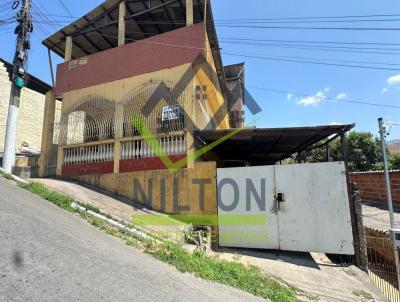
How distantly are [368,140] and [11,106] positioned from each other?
81.6ft

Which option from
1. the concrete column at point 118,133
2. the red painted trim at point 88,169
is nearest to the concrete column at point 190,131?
the concrete column at point 118,133

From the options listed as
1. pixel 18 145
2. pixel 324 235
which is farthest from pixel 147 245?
pixel 18 145

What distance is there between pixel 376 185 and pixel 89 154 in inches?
572

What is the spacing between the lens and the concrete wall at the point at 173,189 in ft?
26.5

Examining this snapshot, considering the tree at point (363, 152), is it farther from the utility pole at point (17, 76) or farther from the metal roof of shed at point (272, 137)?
the utility pole at point (17, 76)

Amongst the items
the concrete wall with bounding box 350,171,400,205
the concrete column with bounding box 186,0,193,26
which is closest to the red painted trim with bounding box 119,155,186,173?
the concrete column with bounding box 186,0,193,26

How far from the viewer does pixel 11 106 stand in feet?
30.0

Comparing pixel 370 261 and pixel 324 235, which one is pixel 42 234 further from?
pixel 370 261

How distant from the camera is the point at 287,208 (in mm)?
7172

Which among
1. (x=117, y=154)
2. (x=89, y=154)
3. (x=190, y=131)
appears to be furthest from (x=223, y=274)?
(x=89, y=154)

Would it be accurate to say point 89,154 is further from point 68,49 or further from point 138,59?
point 68,49

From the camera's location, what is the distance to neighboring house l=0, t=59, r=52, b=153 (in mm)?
15914

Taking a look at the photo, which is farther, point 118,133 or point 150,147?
point 118,133

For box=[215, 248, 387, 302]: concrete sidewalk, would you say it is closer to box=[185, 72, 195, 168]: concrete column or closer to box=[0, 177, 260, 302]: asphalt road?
box=[0, 177, 260, 302]: asphalt road
